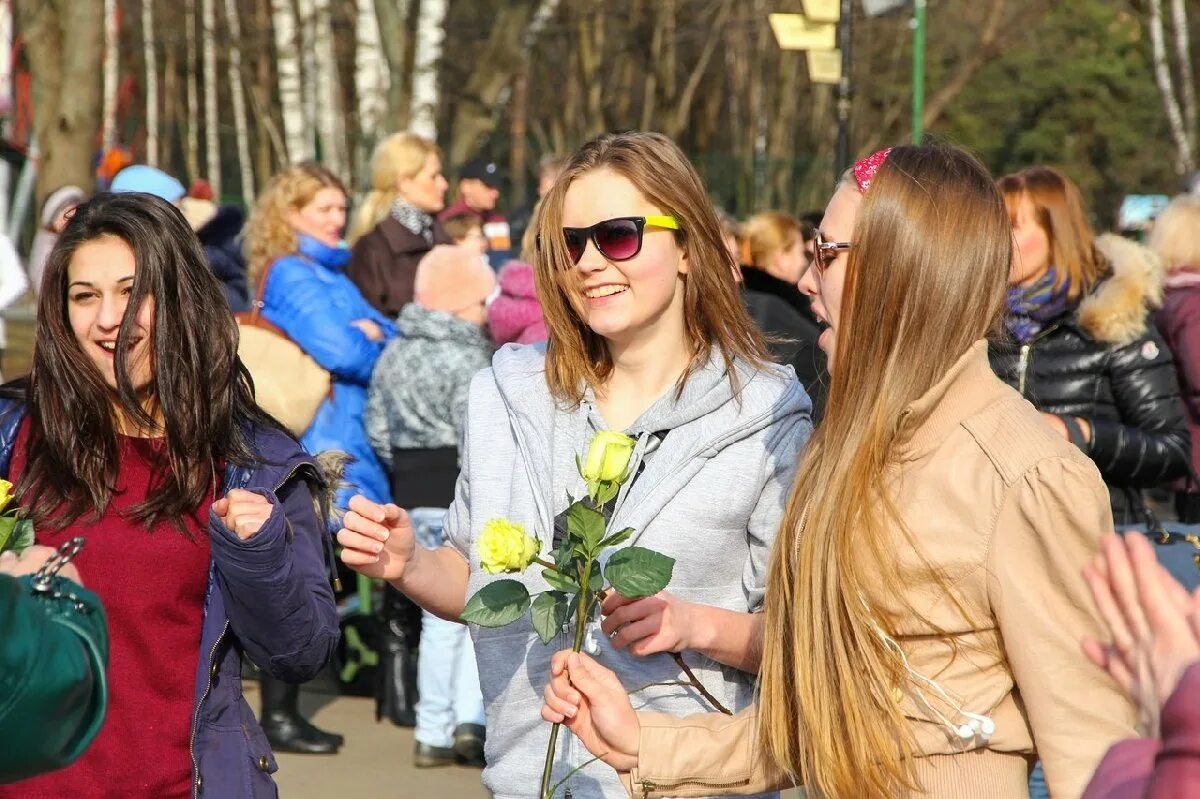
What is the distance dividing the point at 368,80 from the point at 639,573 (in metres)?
14.3

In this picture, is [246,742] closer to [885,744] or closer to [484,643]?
[484,643]

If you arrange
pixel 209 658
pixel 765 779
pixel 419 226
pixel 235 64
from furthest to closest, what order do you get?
pixel 235 64 < pixel 419 226 < pixel 209 658 < pixel 765 779

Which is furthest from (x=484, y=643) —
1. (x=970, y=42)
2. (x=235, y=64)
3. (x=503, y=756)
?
(x=970, y=42)

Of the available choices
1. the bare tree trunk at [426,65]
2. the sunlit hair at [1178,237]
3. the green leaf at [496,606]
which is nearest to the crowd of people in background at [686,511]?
the green leaf at [496,606]

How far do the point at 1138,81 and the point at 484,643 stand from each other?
1561 inches

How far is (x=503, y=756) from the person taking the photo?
298 cm

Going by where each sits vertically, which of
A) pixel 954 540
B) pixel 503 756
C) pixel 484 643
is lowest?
pixel 503 756

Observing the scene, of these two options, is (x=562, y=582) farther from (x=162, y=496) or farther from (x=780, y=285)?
(x=780, y=285)

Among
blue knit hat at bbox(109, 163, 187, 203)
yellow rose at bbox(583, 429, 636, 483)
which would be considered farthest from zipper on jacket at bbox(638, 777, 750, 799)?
blue knit hat at bbox(109, 163, 187, 203)

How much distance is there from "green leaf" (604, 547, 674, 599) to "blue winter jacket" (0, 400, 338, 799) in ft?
2.31

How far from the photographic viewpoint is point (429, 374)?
6.66m

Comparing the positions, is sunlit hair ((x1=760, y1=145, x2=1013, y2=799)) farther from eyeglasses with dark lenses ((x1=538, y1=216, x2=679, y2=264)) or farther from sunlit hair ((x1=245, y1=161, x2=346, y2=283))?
sunlit hair ((x1=245, y1=161, x2=346, y2=283))

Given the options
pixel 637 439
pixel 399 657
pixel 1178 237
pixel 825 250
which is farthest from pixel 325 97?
pixel 825 250

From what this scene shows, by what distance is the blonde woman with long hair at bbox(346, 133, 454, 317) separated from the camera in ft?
26.4
